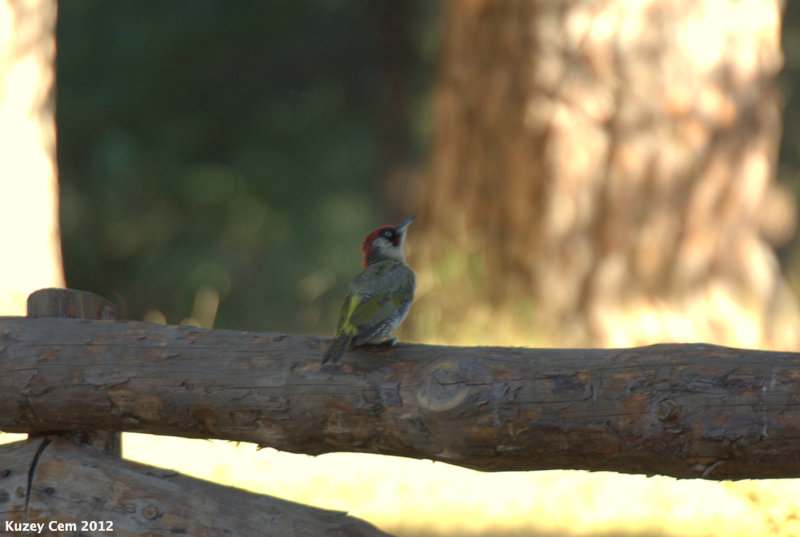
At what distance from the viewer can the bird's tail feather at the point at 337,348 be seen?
2957mm

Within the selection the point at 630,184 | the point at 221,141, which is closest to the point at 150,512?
the point at 630,184

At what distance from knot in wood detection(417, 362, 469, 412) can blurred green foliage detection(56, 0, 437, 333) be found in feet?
37.3

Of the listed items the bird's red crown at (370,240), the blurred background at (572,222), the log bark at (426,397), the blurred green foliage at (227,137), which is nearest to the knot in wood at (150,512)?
the log bark at (426,397)

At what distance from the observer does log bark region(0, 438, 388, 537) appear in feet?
9.42

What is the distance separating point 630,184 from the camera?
6.93 m

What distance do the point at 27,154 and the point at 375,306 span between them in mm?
3738

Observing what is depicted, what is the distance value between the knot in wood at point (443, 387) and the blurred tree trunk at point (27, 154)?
3878 mm

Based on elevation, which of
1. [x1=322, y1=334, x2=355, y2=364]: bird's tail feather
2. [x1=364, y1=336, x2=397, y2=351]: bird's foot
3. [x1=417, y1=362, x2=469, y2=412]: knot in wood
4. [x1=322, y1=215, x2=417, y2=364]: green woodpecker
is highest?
[x1=322, y1=215, x2=417, y2=364]: green woodpecker

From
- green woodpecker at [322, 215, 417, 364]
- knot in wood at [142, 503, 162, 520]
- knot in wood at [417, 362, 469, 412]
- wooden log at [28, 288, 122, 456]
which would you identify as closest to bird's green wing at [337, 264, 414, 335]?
green woodpecker at [322, 215, 417, 364]

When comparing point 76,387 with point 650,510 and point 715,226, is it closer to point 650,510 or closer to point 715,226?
point 650,510

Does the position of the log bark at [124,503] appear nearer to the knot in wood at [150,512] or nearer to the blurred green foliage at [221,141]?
the knot in wood at [150,512]

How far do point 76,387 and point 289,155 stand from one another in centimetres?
1215

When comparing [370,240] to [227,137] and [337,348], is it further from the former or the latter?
[227,137]

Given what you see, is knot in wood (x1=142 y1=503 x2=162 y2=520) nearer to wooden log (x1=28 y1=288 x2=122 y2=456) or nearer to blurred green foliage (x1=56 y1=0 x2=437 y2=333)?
wooden log (x1=28 y1=288 x2=122 y2=456)
